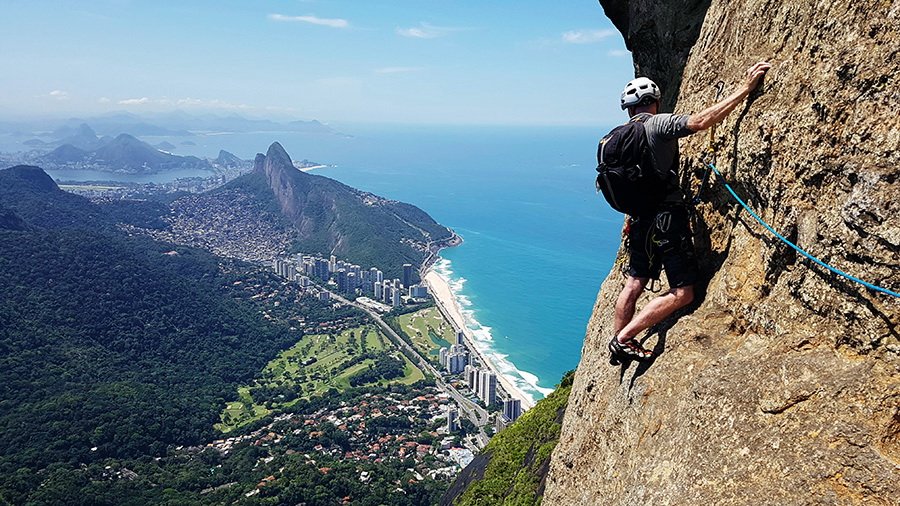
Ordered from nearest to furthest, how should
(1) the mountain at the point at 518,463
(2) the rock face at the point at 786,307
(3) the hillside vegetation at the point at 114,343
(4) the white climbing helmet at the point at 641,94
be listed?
(2) the rock face at the point at 786,307, (4) the white climbing helmet at the point at 641,94, (1) the mountain at the point at 518,463, (3) the hillside vegetation at the point at 114,343

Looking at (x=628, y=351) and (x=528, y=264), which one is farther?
(x=528, y=264)

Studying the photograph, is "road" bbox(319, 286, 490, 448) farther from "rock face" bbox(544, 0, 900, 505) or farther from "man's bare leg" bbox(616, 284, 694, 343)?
"rock face" bbox(544, 0, 900, 505)

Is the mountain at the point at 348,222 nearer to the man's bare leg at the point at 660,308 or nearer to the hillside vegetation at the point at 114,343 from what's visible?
the hillside vegetation at the point at 114,343

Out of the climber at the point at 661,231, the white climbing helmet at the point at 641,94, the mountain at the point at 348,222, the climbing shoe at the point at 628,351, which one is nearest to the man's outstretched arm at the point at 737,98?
the climber at the point at 661,231

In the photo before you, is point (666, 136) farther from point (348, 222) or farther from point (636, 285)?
point (348, 222)

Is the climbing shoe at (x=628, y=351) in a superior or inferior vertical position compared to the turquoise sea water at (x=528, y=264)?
superior

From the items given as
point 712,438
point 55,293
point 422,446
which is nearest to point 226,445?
point 422,446

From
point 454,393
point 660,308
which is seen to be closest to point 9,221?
point 454,393

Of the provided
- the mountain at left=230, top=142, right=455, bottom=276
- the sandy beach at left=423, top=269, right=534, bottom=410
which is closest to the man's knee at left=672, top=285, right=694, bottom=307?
the sandy beach at left=423, top=269, right=534, bottom=410
